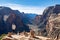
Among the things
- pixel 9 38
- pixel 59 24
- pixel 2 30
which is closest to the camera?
pixel 9 38

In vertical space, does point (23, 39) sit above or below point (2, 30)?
above

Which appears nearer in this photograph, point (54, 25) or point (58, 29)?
point (58, 29)

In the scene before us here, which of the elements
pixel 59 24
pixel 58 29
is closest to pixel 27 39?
pixel 58 29

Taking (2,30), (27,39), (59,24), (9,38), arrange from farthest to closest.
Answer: (2,30) → (59,24) → (9,38) → (27,39)

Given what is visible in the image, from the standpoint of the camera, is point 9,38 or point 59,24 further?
point 59,24

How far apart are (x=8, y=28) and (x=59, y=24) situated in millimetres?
72768

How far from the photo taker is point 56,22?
467 ft

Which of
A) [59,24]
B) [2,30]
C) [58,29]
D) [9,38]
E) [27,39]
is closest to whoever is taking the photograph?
[27,39]

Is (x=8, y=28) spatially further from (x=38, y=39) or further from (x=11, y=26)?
(x=38, y=39)

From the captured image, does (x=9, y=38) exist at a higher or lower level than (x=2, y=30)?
higher

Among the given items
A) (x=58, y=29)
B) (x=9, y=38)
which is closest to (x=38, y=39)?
(x=9, y=38)

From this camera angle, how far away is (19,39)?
58688 millimetres

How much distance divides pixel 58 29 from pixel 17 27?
7687 cm

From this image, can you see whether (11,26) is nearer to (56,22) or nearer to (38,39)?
(56,22)
